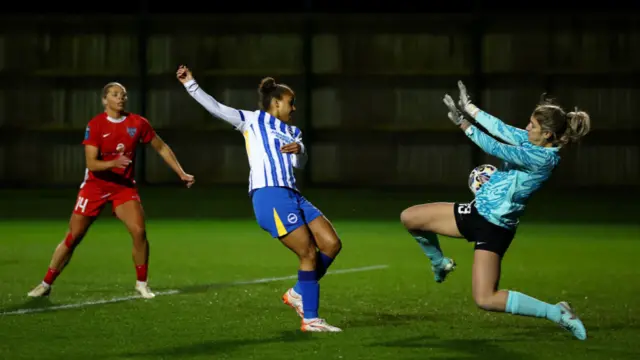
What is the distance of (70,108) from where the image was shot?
26891 millimetres

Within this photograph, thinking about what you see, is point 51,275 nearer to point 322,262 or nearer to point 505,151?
point 322,262

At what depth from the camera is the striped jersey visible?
29.8 feet

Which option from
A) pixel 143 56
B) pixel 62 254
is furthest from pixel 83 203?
pixel 143 56

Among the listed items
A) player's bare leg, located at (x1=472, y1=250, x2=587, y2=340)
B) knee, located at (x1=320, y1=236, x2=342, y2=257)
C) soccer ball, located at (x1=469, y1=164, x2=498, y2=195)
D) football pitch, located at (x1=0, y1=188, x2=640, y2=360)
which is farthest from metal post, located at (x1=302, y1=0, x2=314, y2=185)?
player's bare leg, located at (x1=472, y1=250, x2=587, y2=340)

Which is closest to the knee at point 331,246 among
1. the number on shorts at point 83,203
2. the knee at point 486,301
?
the knee at point 486,301

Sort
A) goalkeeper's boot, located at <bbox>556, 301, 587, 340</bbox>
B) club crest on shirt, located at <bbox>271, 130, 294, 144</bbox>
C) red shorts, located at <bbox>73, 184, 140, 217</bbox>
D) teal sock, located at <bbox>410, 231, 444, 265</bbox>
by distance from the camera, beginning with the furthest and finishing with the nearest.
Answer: red shorts, located at <bbox>73, 184, 140, 217</bbox>
teal sock, located at <bbox>410, 231, 444, 265</bbox>
club crest on shirt, located at <bbox>271, 130, 294, 144</bbox>
goalkeeper's boot, located at <bbox>556, 301, 587, 340</bbox>

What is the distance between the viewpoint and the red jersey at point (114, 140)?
10891mm

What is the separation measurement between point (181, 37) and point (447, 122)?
5925 mm

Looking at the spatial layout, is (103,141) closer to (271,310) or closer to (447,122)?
(271,310)

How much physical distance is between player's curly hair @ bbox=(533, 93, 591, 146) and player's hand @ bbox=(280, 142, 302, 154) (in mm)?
1678

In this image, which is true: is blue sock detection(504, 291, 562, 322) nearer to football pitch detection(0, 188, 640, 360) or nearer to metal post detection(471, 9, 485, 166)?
football pitch detection(0, 188, 640, 360)

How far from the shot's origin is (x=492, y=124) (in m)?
8.80

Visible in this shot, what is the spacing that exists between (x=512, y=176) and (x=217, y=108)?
2130 millimetres

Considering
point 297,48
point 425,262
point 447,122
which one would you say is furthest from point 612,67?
point 425,262
